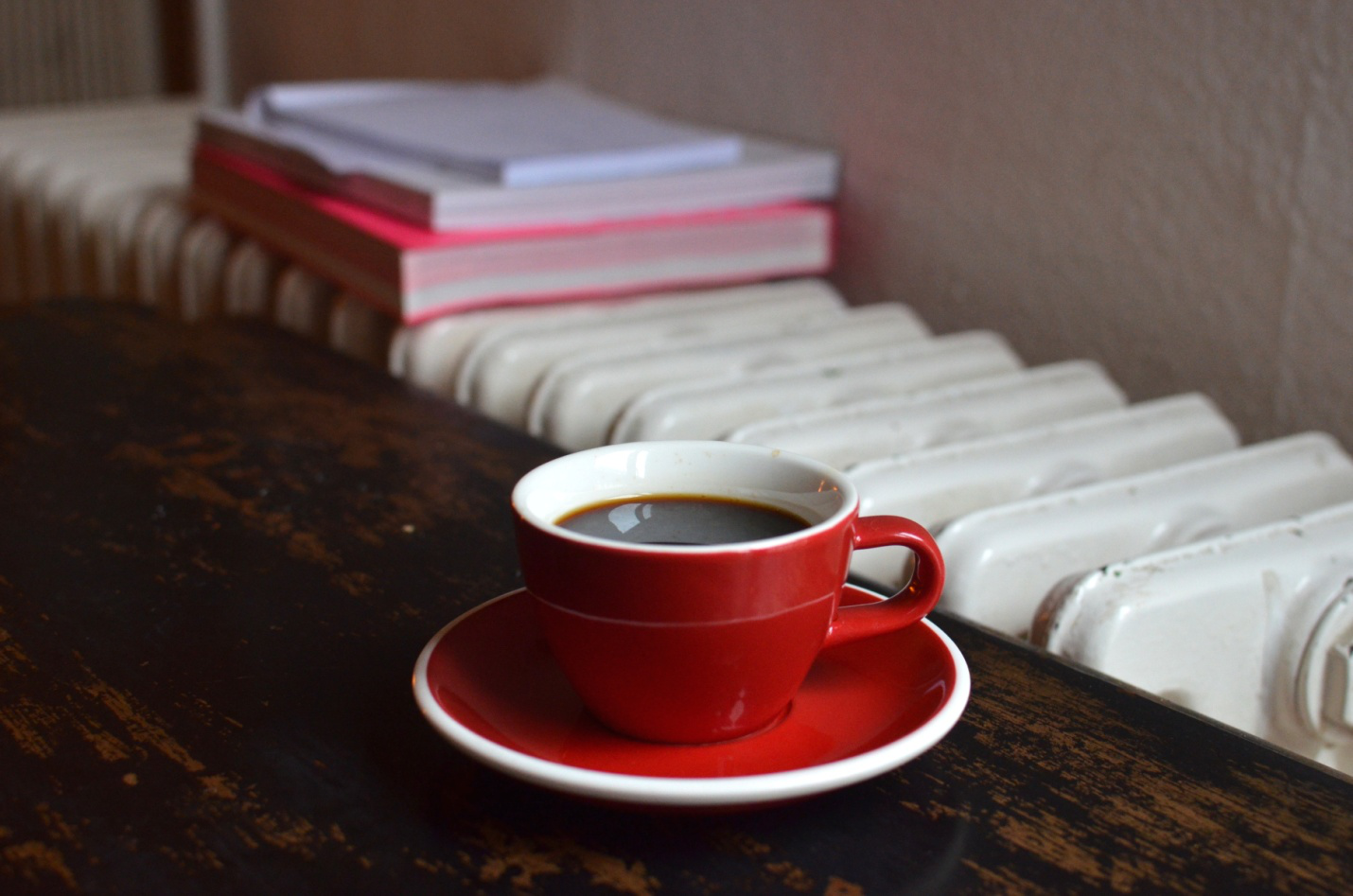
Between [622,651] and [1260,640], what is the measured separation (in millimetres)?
317

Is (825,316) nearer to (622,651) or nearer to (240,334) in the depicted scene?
(240,334)

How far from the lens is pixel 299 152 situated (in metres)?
0.98

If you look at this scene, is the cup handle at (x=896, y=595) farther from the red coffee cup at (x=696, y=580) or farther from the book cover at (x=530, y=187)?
the book cover at (x=530, y=187)

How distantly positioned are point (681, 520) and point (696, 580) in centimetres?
4

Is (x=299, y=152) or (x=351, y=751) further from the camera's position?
(x=299, y=152)

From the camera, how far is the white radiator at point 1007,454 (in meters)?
0.52

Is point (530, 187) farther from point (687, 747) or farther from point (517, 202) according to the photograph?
point (687, 747)

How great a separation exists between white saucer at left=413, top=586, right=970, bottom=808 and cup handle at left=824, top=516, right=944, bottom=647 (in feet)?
0.05

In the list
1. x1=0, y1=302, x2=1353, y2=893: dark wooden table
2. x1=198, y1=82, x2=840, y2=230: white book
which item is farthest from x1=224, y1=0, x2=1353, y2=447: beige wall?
x1=0, y1=302, x2=1353, y2=893: dark wooden table

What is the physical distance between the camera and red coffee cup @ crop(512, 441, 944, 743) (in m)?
0.32

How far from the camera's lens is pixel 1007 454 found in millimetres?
644

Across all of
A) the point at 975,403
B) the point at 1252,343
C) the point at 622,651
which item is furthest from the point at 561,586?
the point at 1252,343

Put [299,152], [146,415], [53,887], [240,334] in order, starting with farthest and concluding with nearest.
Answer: [299,152]
[240,334]
[146,415]
[53,887]

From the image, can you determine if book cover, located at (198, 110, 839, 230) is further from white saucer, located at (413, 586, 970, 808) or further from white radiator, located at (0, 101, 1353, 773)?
white saucer, located at (413, 586, 970, 808)
